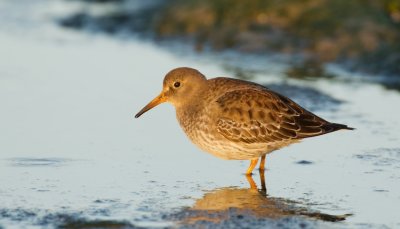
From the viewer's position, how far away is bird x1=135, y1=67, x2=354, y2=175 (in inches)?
338

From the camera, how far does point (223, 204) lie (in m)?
7.64

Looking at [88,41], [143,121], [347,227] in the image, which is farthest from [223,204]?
[88,41]

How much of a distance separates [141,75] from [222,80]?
3.95 meters

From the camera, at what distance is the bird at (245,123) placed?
28.2 feet

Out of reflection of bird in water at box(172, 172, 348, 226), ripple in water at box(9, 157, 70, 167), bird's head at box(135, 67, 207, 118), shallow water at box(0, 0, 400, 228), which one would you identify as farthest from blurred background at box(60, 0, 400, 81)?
reflection of bird in water at box(172, 172, 348, 226)

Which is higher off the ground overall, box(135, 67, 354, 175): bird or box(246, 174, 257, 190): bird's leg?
box(135, 67, 354, 175): bird

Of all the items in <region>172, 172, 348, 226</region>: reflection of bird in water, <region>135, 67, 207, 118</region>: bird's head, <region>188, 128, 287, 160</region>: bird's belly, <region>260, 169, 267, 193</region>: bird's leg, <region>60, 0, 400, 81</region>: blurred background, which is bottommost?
<region>172, 172, 348, 226</region>: reflection of bird in water

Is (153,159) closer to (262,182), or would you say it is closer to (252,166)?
(252,166)

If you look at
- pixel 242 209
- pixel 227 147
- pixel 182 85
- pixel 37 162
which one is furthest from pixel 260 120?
pixel 37 162

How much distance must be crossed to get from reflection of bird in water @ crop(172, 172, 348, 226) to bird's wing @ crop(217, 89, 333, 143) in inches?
26.0

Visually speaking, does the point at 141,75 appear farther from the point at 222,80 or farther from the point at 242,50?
the point at 222,80

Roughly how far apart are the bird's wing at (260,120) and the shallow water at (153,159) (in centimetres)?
38

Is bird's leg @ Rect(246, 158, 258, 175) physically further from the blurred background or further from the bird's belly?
the blurred background

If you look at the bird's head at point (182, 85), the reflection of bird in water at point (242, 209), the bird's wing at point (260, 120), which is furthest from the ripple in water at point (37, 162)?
the reflection of bird in water at point (242, 209)
